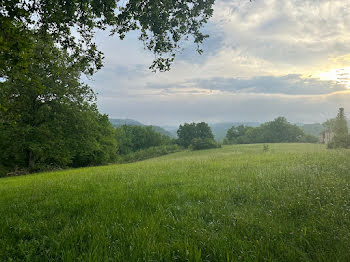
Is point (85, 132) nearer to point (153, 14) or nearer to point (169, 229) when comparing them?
point (153, 14)

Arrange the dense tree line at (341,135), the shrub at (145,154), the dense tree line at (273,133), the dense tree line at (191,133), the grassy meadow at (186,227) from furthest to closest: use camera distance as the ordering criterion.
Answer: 1. the dense tree line at (273,133)
2. the dense tree line at (191,133)
3. the shrub at (145,154)
4. the dense tree line at (341,135)
5. the grassy meadow at (186,227)

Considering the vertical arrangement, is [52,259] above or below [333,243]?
below

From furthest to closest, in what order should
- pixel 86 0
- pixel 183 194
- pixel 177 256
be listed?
pixel 86 0 < pixel 183 194 < pixel 177 256

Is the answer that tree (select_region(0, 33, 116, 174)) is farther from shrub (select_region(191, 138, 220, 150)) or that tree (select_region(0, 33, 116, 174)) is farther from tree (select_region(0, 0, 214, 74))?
shrub (select_region(191, 138, 220, 150))

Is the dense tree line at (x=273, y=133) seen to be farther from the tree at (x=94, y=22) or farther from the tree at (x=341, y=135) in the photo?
the tree at (x=94, y=22)

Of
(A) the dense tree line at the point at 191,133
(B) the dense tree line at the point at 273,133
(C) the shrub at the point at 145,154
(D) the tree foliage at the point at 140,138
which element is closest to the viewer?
(C) the shrub at the point at 145,154

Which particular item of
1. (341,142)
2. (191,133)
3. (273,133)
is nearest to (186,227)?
(341,142)

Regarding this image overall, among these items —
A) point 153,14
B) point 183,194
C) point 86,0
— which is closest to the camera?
point 183,194

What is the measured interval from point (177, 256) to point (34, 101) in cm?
3044

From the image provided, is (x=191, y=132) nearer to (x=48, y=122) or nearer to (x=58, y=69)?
(x=48, y=122)

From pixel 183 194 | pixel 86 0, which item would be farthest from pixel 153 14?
pixel 183 194

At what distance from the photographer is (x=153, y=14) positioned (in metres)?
7.57

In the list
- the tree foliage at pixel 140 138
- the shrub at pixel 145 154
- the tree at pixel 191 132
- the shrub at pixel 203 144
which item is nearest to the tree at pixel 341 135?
the shrub at pixel 203 144

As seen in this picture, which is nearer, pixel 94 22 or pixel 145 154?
pixel 94 22
